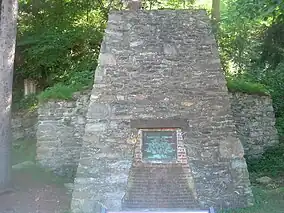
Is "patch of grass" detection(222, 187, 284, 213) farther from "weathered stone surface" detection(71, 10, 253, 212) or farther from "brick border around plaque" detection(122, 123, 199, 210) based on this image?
"brick border around plaque" detection(122, 123, 199, 210)

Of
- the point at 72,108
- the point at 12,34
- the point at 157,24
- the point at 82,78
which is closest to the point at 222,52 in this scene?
the point at 82,78

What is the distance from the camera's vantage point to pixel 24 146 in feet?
42.8

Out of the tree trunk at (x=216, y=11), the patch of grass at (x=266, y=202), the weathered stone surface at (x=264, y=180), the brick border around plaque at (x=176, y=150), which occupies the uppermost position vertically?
the tree trunk at (x=216, y=11)

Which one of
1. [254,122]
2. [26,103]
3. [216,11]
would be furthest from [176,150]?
[216,11]

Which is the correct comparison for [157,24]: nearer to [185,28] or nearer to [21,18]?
[185,28]

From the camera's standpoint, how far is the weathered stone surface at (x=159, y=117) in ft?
26.9

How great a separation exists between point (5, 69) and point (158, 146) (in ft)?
10.4

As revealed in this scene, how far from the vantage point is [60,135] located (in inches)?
440

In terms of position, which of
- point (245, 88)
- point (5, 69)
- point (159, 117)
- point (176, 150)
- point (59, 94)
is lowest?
point (176, 150)

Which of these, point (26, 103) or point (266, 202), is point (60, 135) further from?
point (266, 202)

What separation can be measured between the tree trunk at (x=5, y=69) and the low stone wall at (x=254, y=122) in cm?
581

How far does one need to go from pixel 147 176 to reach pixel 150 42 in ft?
7.72

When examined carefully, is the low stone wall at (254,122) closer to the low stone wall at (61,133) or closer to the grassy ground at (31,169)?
the low stone wall at (61,133)

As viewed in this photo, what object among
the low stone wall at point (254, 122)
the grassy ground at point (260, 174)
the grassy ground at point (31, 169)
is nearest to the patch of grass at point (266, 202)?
the grassy ground at point (260, 174)
